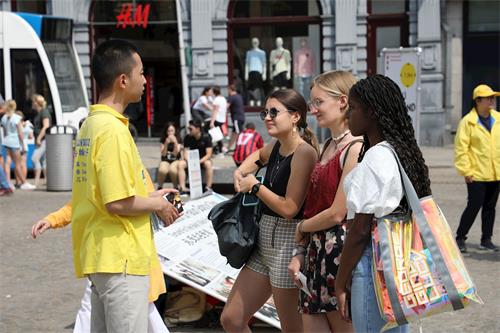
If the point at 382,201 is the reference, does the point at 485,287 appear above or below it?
below

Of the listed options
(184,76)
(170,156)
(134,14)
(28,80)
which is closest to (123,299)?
(170,156)

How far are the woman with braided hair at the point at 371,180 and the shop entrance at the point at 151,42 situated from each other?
78.0 ft

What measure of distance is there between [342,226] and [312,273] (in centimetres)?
28

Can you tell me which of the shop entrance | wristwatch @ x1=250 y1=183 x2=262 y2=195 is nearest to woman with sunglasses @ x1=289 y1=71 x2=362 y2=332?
wristwatch @ x1=250 y1=183 x2=262 y2=195

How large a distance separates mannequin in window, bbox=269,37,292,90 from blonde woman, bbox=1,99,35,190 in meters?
11.0

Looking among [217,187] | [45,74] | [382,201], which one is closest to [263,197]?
[382,201]

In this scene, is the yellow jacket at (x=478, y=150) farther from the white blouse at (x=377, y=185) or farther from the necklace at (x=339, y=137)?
the white blouse at (x=377, y=185)

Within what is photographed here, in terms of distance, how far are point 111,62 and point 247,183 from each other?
3.63ft

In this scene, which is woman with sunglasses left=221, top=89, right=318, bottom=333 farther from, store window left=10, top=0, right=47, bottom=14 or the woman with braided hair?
store window left=10, top=0, right=47, bottom=14

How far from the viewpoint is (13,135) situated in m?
17.5

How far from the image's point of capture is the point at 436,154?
23.1m

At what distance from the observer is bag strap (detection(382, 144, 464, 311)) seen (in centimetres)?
357

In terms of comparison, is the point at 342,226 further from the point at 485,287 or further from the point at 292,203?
the point at 485,287

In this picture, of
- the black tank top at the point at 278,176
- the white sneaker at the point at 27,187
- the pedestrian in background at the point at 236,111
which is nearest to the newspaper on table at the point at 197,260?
the black tank top at the point at 278,176
